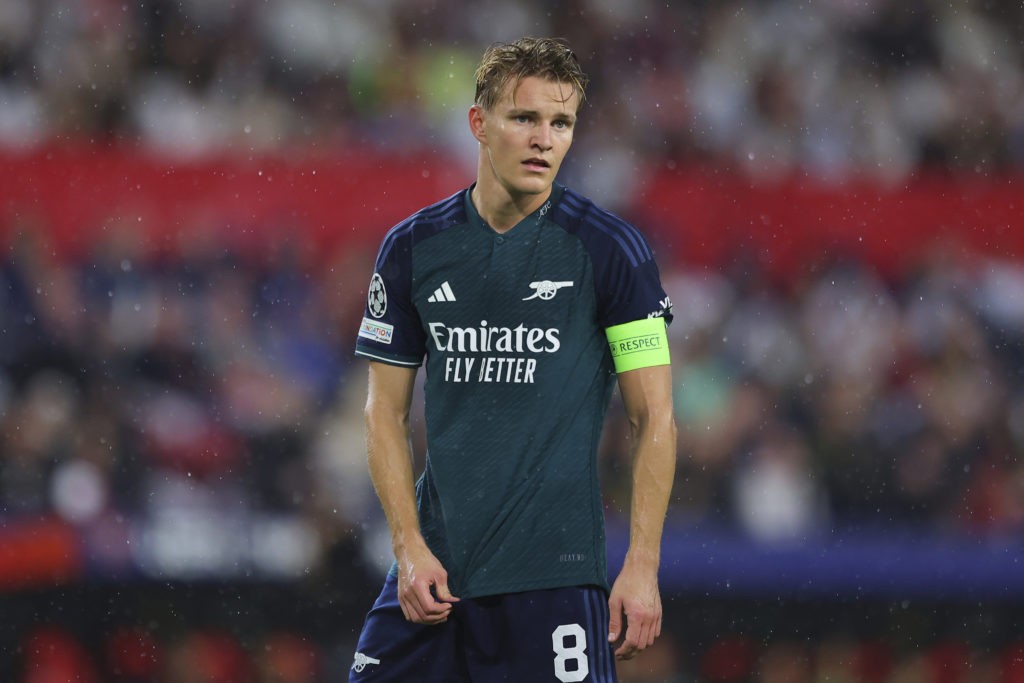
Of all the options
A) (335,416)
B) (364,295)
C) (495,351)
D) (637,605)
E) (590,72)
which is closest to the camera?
(637,605)

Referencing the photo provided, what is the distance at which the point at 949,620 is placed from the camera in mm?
8422

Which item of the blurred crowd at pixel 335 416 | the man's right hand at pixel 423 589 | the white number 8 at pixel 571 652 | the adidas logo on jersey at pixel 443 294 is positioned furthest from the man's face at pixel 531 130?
the blurred crowd at pixel 335 416

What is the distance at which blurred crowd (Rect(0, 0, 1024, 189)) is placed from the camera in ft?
34.4

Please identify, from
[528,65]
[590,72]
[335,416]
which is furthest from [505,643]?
[590,72]

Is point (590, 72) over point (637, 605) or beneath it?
over

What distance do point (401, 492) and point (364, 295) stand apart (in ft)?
19.3

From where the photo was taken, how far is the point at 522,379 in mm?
3693

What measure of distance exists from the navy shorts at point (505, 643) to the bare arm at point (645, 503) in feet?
0.23

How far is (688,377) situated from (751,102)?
9.32ft

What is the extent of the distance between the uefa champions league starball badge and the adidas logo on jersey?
0.43 ft

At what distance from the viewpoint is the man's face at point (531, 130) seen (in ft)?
11.8

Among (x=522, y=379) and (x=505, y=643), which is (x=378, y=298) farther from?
(x=505, y=643)

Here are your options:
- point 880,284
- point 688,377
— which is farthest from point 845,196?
point 688,377

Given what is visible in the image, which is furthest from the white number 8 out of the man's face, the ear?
the ear
